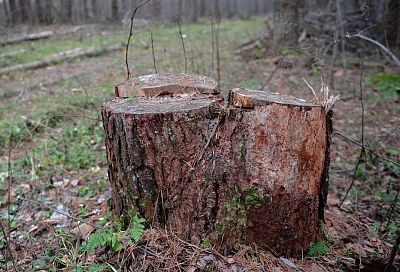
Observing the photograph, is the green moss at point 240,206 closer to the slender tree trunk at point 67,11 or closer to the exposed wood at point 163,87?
the exposed wood at point 163,87

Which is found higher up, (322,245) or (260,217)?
(260,217)

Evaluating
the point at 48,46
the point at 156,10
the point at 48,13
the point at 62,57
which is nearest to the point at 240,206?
the point at 62,57

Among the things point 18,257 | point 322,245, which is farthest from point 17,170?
point 322,245

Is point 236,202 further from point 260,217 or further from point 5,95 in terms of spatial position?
point 5,95

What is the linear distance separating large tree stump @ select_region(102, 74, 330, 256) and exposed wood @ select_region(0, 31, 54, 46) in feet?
41.7

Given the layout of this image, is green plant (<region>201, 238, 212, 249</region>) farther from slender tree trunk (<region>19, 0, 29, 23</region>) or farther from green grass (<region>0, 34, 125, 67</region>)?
slender tree trunk (<region>19, 0, 29, 23</region>)

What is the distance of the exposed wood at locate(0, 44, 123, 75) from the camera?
1003 cm

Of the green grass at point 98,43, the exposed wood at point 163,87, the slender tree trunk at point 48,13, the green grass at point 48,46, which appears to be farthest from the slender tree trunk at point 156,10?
the exposed wood at point 163,87

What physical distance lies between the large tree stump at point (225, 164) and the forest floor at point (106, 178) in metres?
0.17

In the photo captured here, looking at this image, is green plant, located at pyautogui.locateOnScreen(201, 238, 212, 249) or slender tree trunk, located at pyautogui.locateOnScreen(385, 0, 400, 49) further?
slender tree trunk, located at pyautogui.locateOnScreen(385, 0, 400, 49)

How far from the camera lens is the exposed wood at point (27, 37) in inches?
536

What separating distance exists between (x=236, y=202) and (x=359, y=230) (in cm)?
139

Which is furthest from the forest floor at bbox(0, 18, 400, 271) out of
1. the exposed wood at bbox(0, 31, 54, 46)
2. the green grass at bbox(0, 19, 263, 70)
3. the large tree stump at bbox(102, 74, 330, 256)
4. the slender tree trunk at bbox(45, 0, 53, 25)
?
the slender tree trunk at bbox(45, 0, 53, 25)

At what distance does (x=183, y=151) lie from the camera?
2.58 meters
